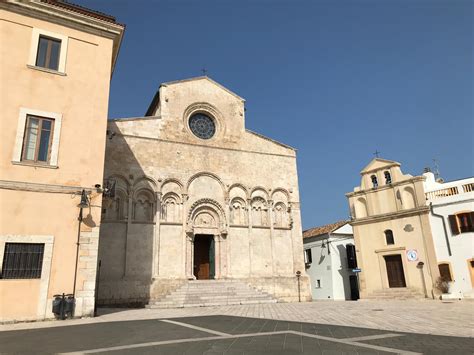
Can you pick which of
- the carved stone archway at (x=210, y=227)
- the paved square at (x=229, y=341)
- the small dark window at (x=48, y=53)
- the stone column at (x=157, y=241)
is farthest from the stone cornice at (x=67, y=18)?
the paved square at (x=229, y=341)

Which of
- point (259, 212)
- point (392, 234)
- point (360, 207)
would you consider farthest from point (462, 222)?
point (259, 212)

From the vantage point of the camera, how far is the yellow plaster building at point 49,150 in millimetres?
10898

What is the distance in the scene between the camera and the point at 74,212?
11977 mm

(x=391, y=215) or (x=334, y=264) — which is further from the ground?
(x=391, y=215)

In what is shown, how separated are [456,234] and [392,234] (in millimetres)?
3779

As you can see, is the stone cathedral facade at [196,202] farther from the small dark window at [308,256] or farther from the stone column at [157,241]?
the small dark window at [308,256]

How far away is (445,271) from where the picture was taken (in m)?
19.3

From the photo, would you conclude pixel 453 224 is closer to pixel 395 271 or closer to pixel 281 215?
pixel 395 271

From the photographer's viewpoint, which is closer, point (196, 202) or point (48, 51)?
point (48, 51)

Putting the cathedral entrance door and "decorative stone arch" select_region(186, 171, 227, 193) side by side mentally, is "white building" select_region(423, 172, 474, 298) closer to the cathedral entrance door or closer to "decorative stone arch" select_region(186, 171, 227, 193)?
"decorative stone arch" select_region(186, 171, 227, 193)

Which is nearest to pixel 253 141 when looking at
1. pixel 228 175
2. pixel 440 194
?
pixel 228 175

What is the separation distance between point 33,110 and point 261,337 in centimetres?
1075

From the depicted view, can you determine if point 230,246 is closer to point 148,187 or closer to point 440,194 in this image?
point 148,187

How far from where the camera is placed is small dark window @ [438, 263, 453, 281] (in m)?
19.1
